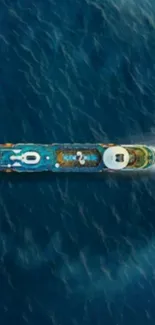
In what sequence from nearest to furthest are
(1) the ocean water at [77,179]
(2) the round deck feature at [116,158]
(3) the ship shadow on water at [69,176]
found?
1. (1) the ocean water at [77,179]
2. (3) the ship shadow on water at [69,176]
3. (2) the round deck feature at [116,158]

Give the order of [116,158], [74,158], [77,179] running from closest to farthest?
1. [116,158]
2. [74,158]
3. [77,179]

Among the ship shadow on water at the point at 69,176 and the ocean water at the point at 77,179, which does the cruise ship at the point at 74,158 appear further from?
the ocean water at the point at 77,179

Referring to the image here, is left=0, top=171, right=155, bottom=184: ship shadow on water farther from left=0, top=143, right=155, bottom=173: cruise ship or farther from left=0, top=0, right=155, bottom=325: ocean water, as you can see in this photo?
left=0, top=143, right=155, bottom=173: cruise ship

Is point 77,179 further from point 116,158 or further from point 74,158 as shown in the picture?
point 116,158

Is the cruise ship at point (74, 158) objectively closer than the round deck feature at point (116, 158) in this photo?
Yes

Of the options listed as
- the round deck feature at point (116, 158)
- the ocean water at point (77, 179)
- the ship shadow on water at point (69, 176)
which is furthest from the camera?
the round deck feature at point (116, 158)

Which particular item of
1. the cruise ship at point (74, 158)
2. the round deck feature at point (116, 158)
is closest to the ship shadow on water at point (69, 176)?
the cruise ship at point (74, 158)

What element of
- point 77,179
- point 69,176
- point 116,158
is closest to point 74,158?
point 69,176
